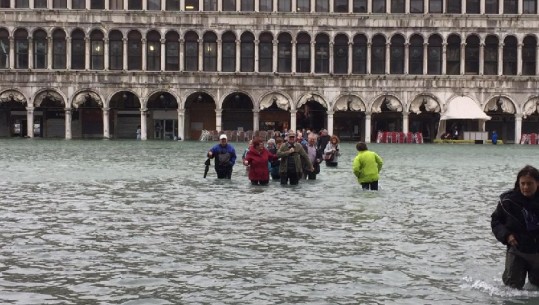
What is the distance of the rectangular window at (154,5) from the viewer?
57.6 metres

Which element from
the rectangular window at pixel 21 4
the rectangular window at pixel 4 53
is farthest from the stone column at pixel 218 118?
the rectangular window at pixel 21 4

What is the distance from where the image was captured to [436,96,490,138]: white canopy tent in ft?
177

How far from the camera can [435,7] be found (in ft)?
Result: 190

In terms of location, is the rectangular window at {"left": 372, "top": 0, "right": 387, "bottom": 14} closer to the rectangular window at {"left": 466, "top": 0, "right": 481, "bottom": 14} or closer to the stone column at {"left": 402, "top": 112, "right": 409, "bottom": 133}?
the rectangular window at {"left": 466, "top": 0, "right": 481, "bottom": 14}

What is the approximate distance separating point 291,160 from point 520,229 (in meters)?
12.1

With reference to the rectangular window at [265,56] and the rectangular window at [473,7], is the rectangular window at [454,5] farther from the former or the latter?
the rectangular window at [265,56]

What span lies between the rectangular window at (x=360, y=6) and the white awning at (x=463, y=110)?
8528mm

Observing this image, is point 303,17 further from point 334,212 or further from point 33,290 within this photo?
point 33,290

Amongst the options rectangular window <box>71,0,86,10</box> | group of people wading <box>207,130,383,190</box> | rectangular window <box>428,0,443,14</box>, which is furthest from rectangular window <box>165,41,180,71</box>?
group of people wading <box>207,130,383,190</box>

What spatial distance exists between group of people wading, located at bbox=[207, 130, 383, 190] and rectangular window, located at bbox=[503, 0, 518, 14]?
39.1 m

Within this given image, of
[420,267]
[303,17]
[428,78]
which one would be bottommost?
[420,267]

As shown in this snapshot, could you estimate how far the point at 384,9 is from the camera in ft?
189

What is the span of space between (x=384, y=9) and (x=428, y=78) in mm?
5543

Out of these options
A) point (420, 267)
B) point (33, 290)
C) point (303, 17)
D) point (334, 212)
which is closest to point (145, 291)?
point (33, 290)
